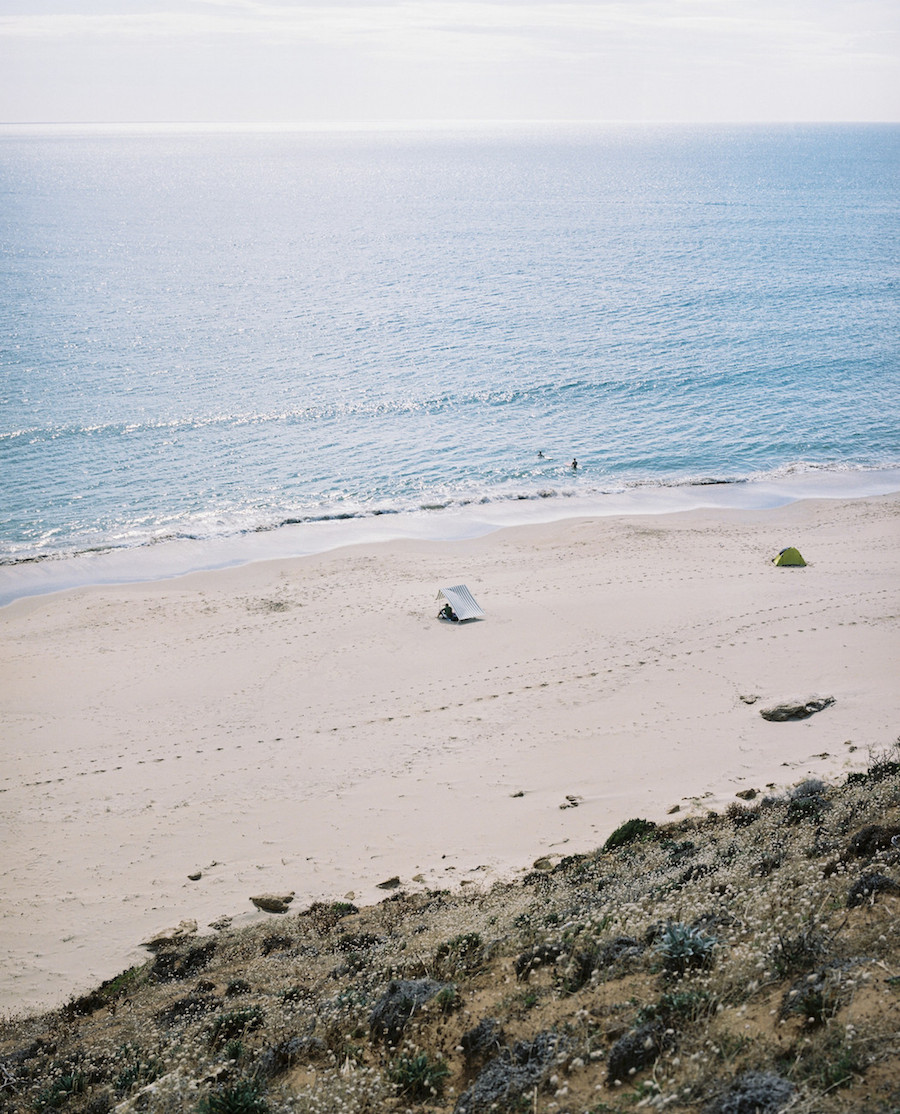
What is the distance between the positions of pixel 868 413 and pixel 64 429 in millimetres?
43312

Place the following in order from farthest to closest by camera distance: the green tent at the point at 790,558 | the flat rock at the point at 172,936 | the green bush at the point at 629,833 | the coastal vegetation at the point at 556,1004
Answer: the green tent at the point at 790,558, the green bush at the point at 629,833, the flat rock at the point at 172,936, the coastal vegetation at the point at 556,1004

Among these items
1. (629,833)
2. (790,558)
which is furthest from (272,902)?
(790,558)

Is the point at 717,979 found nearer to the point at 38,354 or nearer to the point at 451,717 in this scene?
the point at 451,717

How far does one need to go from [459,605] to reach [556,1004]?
56.9 ft

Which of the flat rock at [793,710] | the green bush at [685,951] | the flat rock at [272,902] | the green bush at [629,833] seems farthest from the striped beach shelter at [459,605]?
the green bush at [685,951]

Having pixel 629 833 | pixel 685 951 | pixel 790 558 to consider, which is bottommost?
pixel 629 833

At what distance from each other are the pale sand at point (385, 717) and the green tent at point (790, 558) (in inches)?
16.9

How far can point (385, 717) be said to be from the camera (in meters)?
20.4

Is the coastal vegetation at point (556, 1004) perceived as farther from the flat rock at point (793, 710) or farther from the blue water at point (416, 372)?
the blue water at point (416, 372)

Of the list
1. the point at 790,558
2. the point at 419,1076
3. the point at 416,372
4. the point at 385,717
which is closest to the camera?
the point at 419,1076

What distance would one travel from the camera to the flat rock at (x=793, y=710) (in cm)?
A: 1891

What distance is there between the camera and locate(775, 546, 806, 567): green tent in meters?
29.0

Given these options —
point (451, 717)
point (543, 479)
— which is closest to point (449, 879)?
point (451, 717)

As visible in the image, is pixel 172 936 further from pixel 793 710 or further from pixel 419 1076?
pixel 793 710
